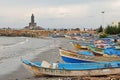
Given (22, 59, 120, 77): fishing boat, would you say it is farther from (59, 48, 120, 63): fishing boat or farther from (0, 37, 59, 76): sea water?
(0, 37, 59, 76): sea water

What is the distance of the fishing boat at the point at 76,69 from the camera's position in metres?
23.5

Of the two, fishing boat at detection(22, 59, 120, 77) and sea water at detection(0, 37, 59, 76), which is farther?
sea water at detection(0, 37, 59, 76)

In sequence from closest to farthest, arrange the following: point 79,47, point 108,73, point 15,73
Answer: point 108,73 → point 15,73 → point 79,47

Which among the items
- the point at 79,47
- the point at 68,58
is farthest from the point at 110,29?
the point at 68,58

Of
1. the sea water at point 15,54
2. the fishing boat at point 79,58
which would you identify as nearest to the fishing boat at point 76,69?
the fishing boat at point 79,58

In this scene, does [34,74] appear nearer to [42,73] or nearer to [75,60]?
[42,73]

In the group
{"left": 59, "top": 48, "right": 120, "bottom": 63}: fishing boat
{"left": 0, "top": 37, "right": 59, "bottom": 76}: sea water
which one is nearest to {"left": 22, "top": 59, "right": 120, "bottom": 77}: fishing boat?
{"left": 59, "top": 48, "right": 120, "bottom": 63}: fishing boat

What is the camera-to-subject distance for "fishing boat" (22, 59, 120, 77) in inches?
926

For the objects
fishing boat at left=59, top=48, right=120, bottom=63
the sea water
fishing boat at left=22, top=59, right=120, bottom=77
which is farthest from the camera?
the sea water

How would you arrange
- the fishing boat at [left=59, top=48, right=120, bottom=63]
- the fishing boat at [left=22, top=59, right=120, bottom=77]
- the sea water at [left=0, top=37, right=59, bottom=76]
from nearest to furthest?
the fishing boat at [left=22, top=59, right=120, bottom=77]
the fishing boat at [left=59, top=48, right=120, bottom=63]
the sea water at [left=0, top=37, right=59, bottom=76]

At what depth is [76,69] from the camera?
2381 cm

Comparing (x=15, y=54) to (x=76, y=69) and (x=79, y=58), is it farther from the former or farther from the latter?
(x=76, y=69)

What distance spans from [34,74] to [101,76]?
210 inches

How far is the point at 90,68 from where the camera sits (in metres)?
23.6
